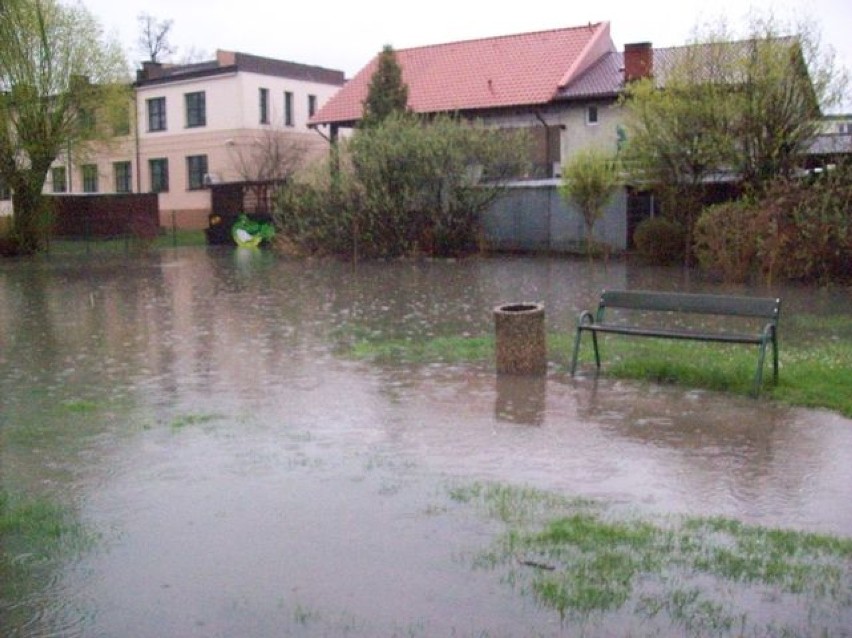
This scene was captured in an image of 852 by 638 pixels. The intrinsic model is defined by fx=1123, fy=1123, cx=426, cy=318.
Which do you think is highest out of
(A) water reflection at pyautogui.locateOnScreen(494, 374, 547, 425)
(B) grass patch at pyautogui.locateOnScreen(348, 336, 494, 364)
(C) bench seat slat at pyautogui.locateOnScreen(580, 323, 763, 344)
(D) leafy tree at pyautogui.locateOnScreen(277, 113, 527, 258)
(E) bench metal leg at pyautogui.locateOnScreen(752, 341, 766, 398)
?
(D) leafy tree at pyautogui.locateOnScreen(277, 113, 527, 258)

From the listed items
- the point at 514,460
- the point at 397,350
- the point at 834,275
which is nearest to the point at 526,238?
the point at 834,275

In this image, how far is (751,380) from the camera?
10164 mm

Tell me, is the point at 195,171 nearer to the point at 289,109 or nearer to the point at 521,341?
the point at 289,109

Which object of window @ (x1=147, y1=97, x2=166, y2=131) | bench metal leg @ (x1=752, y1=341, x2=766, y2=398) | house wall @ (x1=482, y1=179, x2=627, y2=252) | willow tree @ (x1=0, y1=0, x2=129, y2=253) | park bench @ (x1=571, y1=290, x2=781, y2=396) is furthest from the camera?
window @ (x1=147, y1=97, x2=166, y2=131)

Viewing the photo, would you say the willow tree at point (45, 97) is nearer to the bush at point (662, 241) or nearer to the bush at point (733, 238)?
the bush at point (662, 241)

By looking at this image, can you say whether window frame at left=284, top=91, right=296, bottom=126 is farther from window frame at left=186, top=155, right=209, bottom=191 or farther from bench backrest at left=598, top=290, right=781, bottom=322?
bench backrest at left=598, top=290, right=781, bottom=322

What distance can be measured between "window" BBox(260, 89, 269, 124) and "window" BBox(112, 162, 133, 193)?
847cm

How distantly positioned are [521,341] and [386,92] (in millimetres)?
29217

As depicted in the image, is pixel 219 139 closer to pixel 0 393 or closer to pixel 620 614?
pixel 0 393

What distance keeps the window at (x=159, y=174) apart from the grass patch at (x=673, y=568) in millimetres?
50687

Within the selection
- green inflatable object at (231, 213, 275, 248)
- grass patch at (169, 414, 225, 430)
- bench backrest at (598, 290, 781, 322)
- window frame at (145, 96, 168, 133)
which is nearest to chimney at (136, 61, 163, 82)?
window frame at (145, 96, 168, 133)

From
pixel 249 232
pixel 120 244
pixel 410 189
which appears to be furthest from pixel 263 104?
pixel 410 189

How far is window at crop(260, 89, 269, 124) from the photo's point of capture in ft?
171

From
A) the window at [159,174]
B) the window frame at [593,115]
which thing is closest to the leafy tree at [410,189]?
the window frame at [593,115]
